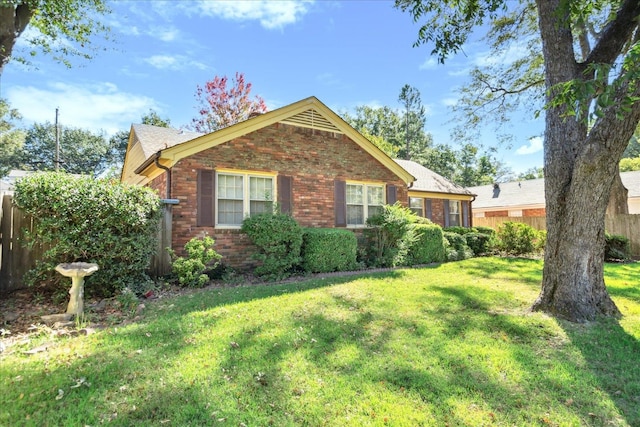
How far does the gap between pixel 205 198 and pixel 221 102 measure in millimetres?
20542

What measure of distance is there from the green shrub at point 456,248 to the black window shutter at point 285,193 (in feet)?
18.9

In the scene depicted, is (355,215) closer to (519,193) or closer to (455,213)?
(455,213)

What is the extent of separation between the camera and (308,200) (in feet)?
32.0

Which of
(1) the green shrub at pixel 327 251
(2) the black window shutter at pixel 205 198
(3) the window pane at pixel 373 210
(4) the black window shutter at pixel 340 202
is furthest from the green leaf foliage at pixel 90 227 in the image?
(3) the window pane at pixel 373 210

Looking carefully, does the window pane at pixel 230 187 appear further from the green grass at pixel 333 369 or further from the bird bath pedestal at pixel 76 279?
the bird bath pedestal at pixel 76 279

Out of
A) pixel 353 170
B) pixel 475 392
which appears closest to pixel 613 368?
pixel 475 392

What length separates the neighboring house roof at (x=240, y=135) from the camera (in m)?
7.98

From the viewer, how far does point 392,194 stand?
11594 millimetres

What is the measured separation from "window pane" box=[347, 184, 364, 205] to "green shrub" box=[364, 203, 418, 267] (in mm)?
864

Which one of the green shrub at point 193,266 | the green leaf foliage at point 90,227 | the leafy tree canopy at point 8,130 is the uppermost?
the leafy tree canopy at point 8,130

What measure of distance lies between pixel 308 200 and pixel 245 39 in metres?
7.39

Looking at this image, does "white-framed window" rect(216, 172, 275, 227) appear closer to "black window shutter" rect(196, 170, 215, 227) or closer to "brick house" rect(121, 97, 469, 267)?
"brick house" rect(121, 97, 469, 267)

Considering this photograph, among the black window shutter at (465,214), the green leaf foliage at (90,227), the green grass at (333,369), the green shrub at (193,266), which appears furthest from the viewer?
the black window shutter at (465,214)

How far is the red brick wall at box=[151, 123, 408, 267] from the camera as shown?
799 centimetres
